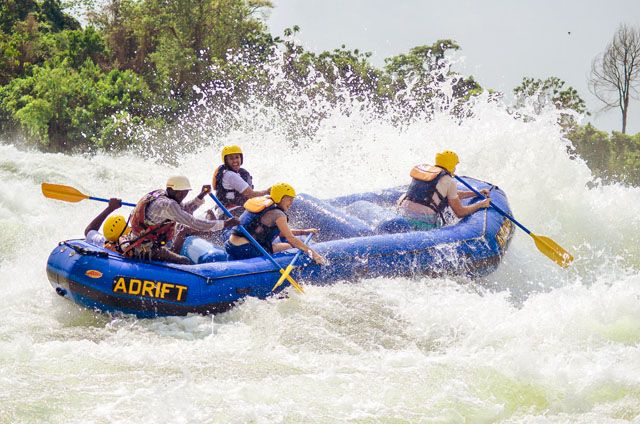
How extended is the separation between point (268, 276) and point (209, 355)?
43.7 inches

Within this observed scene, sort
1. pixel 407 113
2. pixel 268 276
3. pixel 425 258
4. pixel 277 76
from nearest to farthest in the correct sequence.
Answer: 1. pixel 268 276
2. pixel 425 258
3. pixel 407 113
4. pixel 277 76

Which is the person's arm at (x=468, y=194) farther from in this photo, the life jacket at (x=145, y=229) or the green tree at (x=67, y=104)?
the green tree at (x=67, y=104)

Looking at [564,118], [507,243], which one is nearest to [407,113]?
[564,118]

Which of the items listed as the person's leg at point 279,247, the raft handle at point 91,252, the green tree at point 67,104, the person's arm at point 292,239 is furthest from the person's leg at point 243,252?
the green tree at point 67,104

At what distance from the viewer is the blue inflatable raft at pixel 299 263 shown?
21.3ft

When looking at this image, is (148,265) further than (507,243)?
No

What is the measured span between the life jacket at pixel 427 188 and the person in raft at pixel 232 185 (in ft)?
4.81

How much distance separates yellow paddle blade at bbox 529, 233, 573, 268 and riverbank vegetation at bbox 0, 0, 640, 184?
31.8ft

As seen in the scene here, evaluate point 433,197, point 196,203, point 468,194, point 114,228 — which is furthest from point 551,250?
point 114,228

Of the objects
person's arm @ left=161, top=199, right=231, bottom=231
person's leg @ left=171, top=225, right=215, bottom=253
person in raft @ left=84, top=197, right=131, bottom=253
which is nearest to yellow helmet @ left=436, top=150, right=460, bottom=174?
person's leg @ left=171, top=225, right=215, bottom=253

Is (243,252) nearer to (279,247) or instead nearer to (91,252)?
(279,247)

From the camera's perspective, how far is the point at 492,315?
6.40 metres

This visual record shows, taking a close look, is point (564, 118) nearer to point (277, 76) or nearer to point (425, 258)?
point (277, 76)

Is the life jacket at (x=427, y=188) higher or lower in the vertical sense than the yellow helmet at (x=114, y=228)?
higher
